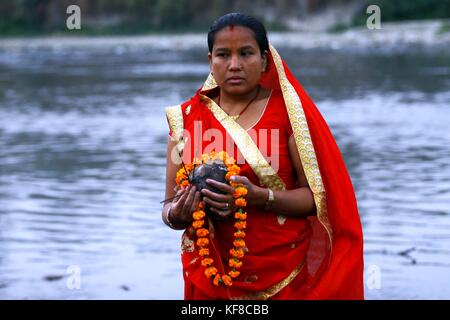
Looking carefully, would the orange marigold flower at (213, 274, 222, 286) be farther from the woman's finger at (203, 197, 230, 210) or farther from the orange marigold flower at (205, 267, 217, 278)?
the woman's finger at (203, 197, 230, 210)

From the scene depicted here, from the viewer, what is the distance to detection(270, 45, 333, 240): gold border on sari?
3.57m

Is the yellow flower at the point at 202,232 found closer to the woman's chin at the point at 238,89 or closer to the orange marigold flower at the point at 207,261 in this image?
the orange marigold flower at the point at 207,261

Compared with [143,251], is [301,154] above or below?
above

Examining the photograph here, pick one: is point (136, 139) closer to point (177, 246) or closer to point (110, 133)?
point (110, 133)

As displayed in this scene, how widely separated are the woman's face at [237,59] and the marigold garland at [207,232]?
0.25m

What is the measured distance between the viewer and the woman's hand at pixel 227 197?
135 inches

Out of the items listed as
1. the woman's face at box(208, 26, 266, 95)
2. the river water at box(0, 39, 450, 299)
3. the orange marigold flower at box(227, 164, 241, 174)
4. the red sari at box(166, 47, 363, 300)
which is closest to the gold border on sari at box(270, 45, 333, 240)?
the red sari at box(166, 47, 363, 300)

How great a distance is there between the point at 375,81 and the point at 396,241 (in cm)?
1708

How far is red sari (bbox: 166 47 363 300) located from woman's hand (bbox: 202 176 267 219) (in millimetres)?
89

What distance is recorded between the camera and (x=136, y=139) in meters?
15.0

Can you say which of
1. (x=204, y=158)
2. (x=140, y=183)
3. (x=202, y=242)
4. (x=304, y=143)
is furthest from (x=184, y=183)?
(x=140, y=183)

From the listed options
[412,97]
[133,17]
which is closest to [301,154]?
[412,97]

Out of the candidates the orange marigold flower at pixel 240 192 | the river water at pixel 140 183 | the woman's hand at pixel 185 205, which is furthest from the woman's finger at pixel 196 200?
the river water at pixel 140 183

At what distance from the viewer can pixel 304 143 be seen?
11.7 ft
